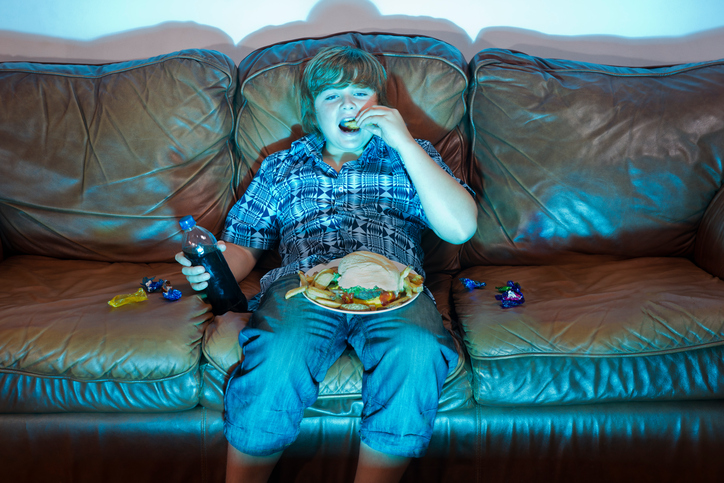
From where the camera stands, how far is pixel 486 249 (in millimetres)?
1635

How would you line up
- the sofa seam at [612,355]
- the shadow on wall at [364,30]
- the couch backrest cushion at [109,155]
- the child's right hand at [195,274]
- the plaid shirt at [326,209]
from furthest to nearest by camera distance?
1. the shadow on wall at [364,30]
2. the couch backrest cushion at [109,155]
3. the plaid shirt at [326,209]
4. the child's right hand at [195,274]
5. the sofa seam at [612,355]

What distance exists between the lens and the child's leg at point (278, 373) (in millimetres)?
1022

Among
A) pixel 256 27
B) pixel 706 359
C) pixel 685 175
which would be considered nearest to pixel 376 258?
pixel 706 359

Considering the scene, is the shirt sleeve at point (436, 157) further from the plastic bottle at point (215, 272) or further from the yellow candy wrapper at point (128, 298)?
the yellow candy wrapper at point (128, 298)

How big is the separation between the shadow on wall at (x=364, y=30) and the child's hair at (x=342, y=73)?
0.60 meters

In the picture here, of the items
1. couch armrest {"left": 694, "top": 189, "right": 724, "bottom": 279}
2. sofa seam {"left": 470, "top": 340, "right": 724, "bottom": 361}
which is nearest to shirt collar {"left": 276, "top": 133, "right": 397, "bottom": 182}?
sofa seam {"left": 470, "top": 340, "right": 724, "bottom": 361}

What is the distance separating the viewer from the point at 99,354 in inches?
44.5

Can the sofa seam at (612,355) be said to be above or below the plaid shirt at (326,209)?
below

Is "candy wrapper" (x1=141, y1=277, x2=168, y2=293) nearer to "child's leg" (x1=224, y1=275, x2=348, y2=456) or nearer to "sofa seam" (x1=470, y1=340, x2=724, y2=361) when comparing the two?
"child's leg" (x1=224, y1=275, x2=348, y2=456)

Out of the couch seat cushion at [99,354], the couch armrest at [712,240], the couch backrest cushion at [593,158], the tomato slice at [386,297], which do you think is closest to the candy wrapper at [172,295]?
the couch seat cushion at [99,354]

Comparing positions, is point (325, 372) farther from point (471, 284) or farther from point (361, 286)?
point (471, 284)

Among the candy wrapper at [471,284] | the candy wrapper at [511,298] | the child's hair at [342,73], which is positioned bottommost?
the candy wrapper at [471,284]

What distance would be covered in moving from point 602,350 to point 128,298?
1199 millimetres

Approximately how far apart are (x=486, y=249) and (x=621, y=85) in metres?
0.70
